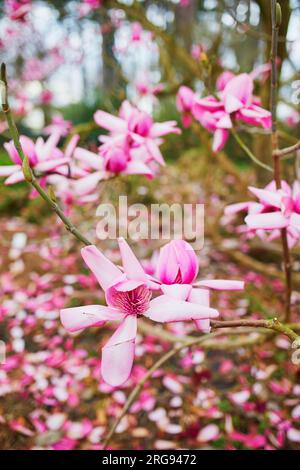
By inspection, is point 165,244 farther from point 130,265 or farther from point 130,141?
point 130,265

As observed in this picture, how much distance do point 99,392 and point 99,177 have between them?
1296 mm

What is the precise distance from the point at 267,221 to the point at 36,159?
514 millimetres

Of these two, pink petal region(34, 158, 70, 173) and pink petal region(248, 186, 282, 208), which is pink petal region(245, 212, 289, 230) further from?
pink petal region(34, 158, 70, 173)

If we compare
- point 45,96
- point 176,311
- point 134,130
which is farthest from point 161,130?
point 45,96

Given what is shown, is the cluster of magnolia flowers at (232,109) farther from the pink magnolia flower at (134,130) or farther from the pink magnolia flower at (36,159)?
the pink magnolia flower at (36,159)

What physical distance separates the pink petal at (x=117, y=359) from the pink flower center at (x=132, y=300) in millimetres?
44

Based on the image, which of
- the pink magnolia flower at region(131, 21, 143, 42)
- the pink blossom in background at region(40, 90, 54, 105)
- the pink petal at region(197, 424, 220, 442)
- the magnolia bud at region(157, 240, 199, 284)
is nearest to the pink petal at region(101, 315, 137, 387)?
the magnolia bud at region(157, 240, 199, 284)

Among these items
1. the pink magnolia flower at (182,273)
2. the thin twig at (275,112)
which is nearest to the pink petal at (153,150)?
the thin twig at (275,112)

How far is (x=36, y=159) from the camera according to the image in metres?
0.90

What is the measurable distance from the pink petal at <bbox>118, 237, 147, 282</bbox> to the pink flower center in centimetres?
3

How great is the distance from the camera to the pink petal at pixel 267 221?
2.33ft

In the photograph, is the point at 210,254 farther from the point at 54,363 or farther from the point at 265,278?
the point at 54,363

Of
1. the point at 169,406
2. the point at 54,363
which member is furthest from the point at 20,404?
the point at 169,406

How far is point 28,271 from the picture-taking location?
2.99m
